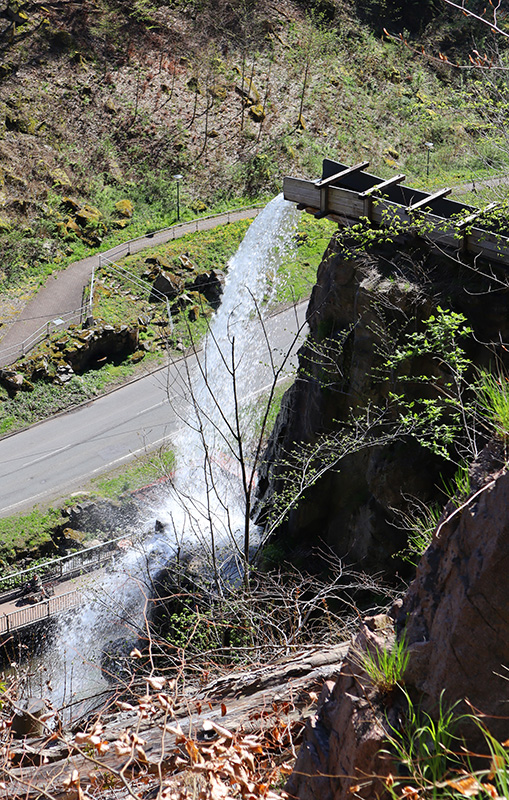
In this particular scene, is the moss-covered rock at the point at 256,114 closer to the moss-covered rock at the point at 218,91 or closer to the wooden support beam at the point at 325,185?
the moss-covered rock at the point at 218,91

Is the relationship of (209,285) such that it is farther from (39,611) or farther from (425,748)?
(425,748)

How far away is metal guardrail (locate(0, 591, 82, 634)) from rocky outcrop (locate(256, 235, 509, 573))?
624 centimetres

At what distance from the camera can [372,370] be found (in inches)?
404

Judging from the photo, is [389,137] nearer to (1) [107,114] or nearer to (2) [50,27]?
(1) [107,114]

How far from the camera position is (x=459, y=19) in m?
38.2

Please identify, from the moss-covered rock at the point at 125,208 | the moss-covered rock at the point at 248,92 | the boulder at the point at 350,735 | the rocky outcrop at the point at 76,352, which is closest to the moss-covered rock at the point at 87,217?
the moss-covered rock at the point at 125,208

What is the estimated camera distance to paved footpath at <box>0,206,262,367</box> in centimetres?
2372

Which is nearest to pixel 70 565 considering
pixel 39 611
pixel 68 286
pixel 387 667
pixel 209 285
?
pixel 39 611

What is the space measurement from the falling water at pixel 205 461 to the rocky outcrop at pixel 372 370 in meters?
1.44

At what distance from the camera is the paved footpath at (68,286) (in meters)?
23.7

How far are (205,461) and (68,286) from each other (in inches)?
799

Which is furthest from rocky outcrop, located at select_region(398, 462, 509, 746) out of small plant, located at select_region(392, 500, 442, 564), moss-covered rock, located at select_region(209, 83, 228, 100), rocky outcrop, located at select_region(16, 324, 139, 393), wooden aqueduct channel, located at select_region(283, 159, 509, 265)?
moss-covered rock, located at select_region(209, 83, 228, 100)

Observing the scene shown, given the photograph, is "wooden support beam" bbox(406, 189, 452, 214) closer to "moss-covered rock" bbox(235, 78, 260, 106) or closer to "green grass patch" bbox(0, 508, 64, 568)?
"green grass patch" bbox(0, 508, 64, 568)

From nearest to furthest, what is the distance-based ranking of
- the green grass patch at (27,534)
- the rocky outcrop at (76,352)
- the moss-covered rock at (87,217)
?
the green grass patch at (27,534)
the rocky outcrop at (76,352)
the moss-covered rock at (87,217)
